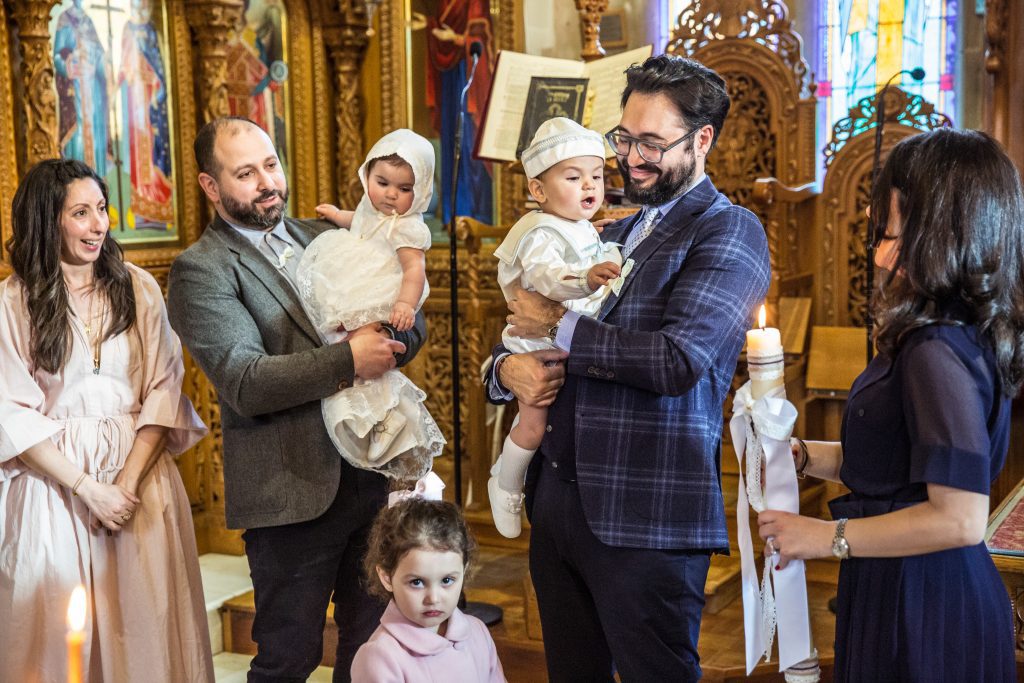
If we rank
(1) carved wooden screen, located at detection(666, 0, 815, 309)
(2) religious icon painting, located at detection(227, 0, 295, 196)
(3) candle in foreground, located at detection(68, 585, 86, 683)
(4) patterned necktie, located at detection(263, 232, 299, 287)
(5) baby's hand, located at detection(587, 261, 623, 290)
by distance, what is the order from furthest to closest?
(2) religious icon painting, located at detection(227, 0, 295, 196) < (1) carved wooden screen, located at detection(666, 0, 815, 309) < (4) patterned necktie, located at detection(263, 232, 299, 287) < (5) baby's hand, located at detection(587, 261, 623, 290) < (3) candle in foreground, located at detection(68, 585, 86, 683)

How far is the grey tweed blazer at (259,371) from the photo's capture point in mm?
2645

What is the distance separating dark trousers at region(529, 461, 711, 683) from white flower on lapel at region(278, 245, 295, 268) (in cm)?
92

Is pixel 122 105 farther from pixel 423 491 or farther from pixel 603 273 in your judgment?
pixel 603 273

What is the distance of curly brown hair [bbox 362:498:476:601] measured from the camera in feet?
7.64

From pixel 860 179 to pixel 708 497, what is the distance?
12.5 feet

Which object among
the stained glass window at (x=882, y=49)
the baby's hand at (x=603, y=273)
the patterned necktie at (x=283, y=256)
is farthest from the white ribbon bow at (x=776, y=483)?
the stained glass window at (x=882, y=49)

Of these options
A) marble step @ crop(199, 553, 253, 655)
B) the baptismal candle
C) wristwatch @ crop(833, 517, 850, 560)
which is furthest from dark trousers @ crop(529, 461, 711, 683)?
marble step @ crop(199, 553, 253, 655)

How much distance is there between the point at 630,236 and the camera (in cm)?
241

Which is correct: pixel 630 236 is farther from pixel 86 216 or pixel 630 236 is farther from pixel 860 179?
pixel 860 179

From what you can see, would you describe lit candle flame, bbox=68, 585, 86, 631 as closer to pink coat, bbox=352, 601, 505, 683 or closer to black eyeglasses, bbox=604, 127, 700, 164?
pink coat, bbox=352, 601, 505, 683

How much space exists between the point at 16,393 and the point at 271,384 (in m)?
0.80

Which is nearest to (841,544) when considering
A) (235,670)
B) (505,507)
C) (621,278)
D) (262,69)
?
(621,278)

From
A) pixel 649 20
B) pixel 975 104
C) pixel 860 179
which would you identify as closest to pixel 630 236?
pixel 860 179

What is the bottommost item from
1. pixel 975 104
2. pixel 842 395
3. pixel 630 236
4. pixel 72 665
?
pixel 842 395
